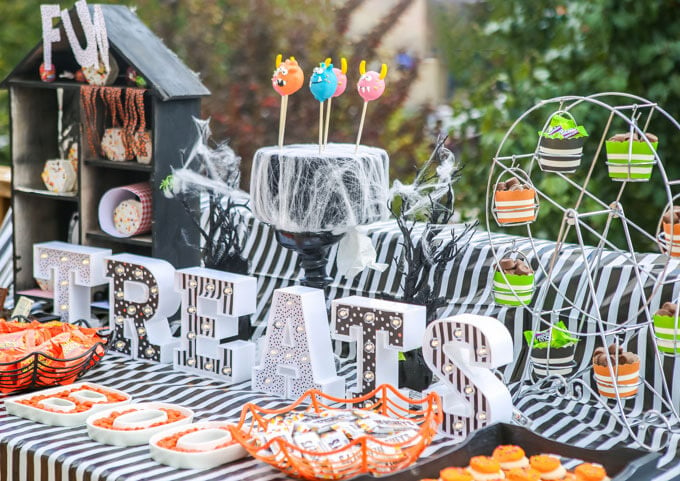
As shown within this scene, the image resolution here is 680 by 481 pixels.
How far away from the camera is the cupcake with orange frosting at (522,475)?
1.60m

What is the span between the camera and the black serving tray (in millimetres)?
1632

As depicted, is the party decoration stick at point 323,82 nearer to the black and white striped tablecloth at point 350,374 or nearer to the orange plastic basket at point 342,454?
the black and white striped tablecloth at point 350,374

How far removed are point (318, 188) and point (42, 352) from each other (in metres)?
0.76

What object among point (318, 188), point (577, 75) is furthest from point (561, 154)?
point (577, 75)

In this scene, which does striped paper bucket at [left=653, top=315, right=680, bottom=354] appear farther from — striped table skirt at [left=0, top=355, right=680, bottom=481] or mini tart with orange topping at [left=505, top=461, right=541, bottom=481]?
mini tart with orange topping at [left=505, top=461, right=541, bottom=481]

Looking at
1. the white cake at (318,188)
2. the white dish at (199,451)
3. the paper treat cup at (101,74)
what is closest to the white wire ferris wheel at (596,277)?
the white cake at (318,188)

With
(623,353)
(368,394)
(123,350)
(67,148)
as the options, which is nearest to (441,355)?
(368,394)

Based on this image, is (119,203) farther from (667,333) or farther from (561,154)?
(667,333)

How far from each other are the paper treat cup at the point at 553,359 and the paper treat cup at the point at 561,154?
16.2 inches

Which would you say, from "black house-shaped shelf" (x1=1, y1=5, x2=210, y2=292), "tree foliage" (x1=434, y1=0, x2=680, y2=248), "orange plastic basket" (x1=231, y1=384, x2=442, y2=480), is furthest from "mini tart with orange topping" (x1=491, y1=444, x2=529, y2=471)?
"tree foliage" (x1=434, y1=0, x2=680, y2=248)

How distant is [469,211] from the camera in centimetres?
446

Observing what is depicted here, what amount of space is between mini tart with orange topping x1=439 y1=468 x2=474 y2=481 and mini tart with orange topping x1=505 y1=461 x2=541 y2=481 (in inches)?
2.9

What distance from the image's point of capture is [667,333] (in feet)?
6.08

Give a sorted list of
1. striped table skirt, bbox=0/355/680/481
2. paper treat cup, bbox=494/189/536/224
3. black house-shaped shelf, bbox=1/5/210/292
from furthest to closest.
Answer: black house-shaped shelf, bbox=1/5/210/292, paper treat cup, bbox=494/189/536/224, striped table skirt, bbox=0/355/680/481
